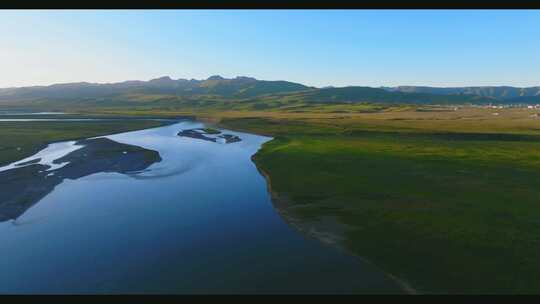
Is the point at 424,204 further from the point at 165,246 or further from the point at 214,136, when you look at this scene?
the point at 214,136

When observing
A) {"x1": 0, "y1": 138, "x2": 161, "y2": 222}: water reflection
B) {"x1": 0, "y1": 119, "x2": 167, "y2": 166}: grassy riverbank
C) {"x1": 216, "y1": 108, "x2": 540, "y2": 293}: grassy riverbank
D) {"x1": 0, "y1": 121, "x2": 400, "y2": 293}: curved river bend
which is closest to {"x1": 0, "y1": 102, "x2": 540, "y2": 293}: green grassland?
{"x1": 216, "y1": 108, "x2": 540, "y2": 293}: grassy riverbank

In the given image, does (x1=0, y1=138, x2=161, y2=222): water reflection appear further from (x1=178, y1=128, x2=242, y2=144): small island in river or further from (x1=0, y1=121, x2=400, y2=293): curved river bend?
(x1=178, y1=128, x2=242, y2=144): small island in river

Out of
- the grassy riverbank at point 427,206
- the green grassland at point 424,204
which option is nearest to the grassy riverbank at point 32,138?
the green grassland at point 424,204

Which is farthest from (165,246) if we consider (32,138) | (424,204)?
(32,138)

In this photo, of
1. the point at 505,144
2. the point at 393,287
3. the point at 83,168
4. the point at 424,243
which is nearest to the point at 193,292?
the point at 393,287

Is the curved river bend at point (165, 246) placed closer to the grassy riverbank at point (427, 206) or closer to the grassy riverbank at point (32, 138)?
the grassy riverbank at point (427, 206)

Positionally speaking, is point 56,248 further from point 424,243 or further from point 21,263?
point 424,243
